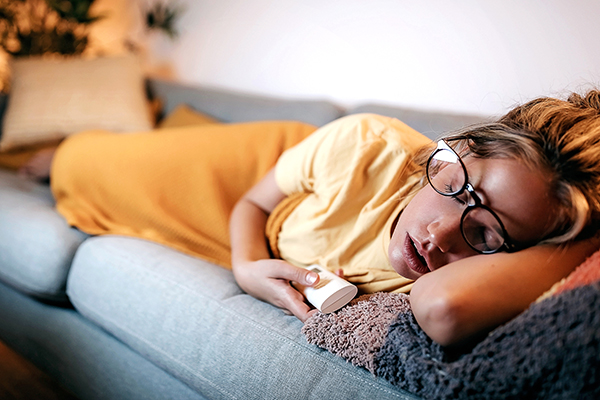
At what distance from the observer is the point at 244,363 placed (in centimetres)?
75

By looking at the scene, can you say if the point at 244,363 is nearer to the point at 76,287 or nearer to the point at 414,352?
the point at 414,352

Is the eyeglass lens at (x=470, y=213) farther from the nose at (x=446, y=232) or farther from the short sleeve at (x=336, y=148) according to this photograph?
the short sleeve at (x=336, y=148)

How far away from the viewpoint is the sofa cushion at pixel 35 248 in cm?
110

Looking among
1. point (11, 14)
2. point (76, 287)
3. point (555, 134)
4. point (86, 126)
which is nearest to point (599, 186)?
point (555, 134)

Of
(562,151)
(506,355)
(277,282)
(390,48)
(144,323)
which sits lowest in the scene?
(144,323)

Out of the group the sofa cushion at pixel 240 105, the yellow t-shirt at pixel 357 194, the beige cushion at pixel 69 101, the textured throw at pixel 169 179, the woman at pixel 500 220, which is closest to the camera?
the woman at pixel 500 220

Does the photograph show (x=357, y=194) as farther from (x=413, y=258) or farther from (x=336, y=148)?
(x=413, y=258)

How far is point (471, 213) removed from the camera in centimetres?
67

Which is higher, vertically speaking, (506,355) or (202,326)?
(506,355)

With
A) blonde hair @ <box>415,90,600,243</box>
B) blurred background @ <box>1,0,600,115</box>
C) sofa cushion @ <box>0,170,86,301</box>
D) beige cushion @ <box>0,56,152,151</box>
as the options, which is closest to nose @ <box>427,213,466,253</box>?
blonde hair @ <box>415,90,600,243</box>

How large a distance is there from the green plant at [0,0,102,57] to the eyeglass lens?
2512mm

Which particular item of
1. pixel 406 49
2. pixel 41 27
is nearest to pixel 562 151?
pixel 406 49

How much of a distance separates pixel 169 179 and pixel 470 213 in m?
0.89

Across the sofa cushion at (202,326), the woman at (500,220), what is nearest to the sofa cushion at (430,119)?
the woman at (500,220)
